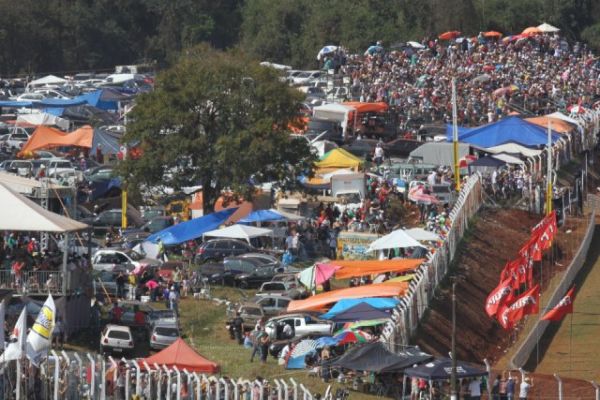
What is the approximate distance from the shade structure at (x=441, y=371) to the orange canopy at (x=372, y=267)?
1257cm

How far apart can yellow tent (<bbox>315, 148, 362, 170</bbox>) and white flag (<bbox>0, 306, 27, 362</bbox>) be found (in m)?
35.7

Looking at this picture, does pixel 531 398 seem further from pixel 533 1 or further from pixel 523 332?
pixel 533 1

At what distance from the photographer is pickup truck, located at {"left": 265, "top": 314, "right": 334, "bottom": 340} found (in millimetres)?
48969

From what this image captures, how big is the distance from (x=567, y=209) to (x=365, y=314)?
2622 centimetres

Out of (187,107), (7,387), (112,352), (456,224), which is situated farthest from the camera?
(187,107)

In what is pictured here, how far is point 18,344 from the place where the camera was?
4150 centimetres

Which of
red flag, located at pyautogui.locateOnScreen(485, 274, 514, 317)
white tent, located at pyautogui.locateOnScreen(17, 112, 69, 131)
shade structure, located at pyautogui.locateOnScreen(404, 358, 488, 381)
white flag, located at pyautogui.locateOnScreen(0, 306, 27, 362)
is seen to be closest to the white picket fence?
red flag, located at pyautogui.locateOnScreen(485, 274, 514, 317)

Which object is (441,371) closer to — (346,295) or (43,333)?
(43,333)

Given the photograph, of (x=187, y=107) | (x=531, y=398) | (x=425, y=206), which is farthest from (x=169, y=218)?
(x=531, y=398)

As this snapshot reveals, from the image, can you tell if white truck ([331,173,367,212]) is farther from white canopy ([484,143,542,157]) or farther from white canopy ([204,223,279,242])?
white canopy ([484,143,542,157])

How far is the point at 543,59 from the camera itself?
11081 cm

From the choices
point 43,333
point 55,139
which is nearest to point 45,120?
point 55,139

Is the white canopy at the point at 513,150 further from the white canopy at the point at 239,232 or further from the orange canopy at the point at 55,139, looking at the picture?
the white canopy at the point at 239,232

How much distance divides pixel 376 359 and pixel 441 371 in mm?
1995
